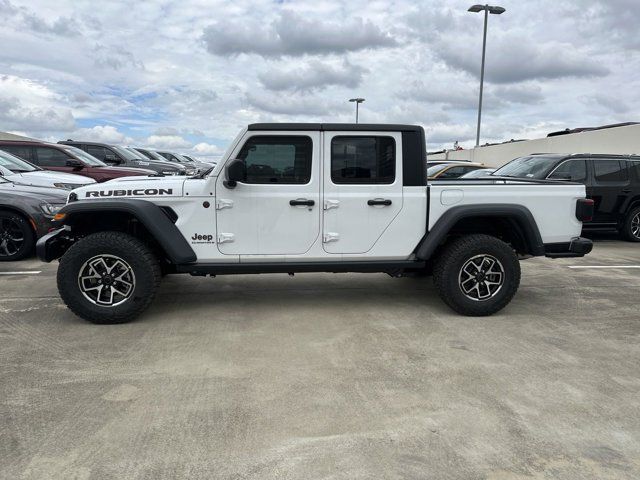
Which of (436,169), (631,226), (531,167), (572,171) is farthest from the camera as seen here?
(436,169)

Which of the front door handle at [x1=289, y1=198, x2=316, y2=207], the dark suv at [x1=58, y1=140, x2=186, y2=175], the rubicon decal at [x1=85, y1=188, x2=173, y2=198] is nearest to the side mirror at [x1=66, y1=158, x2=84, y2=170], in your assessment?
the dark suv at [x1=58, y1=140, x2=186, y2=175]

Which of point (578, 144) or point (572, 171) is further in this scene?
point (578, 144)

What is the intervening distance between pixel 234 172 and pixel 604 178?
7.96 meters

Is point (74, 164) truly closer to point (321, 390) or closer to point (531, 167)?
point (321, 390)

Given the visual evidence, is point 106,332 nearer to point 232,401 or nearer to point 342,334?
point 232,401

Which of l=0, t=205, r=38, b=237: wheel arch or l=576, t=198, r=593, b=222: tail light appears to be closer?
l=576, t=198, r=593, b=222: tail light

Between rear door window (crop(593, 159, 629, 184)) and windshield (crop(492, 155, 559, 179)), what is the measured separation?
0.84 meters

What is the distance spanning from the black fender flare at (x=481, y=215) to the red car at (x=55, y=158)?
7600 mm

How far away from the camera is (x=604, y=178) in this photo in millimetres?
9406

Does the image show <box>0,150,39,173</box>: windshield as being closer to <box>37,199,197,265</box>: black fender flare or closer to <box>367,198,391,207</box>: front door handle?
<box>37,199,197,265</box>: black fender flare

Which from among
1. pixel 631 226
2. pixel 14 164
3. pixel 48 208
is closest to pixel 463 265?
pixel 48 208

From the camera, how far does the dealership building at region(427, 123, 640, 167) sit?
1507 cm

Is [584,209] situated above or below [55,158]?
below

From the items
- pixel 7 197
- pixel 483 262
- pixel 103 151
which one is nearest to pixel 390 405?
pixel 483 262
